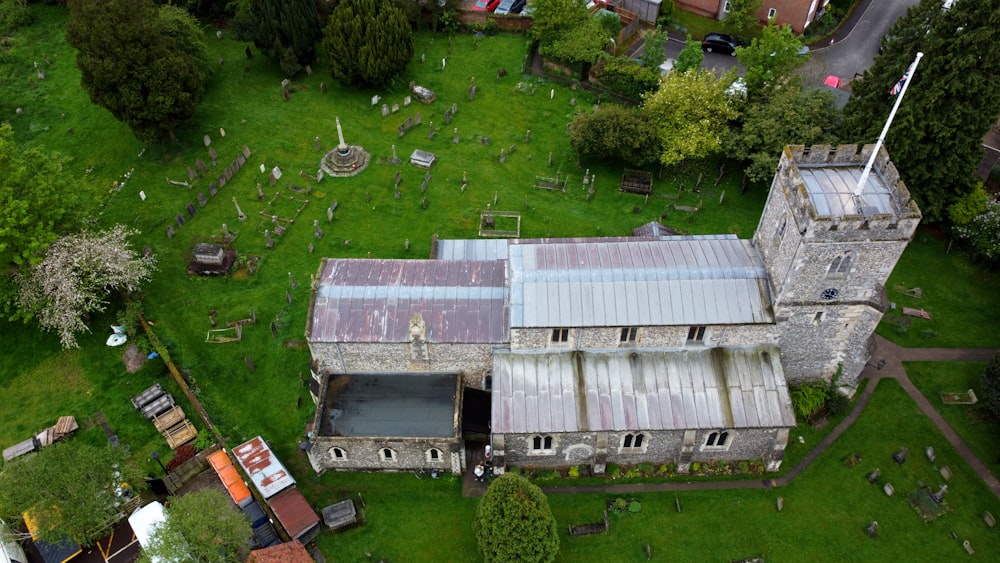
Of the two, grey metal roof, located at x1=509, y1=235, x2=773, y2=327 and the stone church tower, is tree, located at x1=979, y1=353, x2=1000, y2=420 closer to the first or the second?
the stone church tower

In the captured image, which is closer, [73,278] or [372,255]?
[73,278]

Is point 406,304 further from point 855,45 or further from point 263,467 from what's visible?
point 855,45

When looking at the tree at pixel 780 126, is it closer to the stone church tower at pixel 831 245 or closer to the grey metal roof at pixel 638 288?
the stone church tower at pixel 831 245

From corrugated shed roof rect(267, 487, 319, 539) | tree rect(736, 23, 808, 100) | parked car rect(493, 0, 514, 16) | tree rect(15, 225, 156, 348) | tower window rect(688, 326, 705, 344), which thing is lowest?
corrugated shed roof rect(267, 487, 319, 539)

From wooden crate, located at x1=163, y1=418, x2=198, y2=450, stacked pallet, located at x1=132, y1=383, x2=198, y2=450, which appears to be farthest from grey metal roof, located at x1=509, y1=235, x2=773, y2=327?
stacked pallet, located at x1=132, y1=383, x2=198, y2=450

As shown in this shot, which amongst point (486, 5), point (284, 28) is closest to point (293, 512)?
point (284, 28)

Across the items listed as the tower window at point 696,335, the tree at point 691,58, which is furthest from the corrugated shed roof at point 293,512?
the tree at point 691,58
